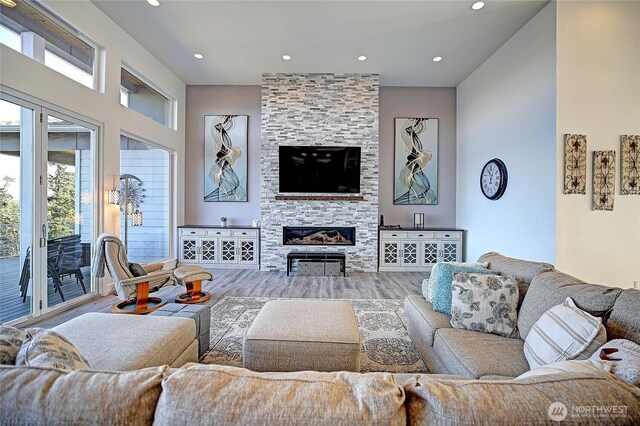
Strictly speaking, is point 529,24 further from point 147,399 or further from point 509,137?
point 147,399

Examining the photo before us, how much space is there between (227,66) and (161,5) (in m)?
1.59

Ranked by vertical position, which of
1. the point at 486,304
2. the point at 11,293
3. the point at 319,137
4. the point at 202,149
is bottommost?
the point at 11,293

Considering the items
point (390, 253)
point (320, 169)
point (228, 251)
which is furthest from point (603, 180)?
point (228, 251)

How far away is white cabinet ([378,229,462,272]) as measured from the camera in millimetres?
5562

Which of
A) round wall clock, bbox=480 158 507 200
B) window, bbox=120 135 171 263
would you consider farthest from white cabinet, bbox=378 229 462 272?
window, bbox=120 135 171 263

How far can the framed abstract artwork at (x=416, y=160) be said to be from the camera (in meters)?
5.99

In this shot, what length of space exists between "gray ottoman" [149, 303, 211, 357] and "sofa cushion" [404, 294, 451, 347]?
1.74 m

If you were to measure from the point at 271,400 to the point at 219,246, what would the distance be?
5.32 meters

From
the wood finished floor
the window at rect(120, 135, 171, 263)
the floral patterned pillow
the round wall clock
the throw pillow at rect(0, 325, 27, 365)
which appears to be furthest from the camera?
the window at rect(120, 135, 171, 263)

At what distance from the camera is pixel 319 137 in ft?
18.3

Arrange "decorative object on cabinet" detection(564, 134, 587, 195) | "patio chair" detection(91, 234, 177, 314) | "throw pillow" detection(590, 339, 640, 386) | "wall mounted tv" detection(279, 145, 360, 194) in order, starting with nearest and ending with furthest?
"throw pillow" detection(590, 339, 640, 386) → "patio chair" detection(91, 234, 177, 314) → "decorative object on cabinet" detection(564, 134, 587, 195) → "wall mounted tv" detection(279, 145, 360, 194)

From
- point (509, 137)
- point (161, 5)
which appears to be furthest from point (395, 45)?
point (161, 5)

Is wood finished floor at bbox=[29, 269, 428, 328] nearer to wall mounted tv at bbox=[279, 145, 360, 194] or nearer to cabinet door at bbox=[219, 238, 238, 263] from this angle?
cabinet door at bbox=[219, 238, 238, 263]

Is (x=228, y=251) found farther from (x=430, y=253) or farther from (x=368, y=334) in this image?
(x=430, y=253)
